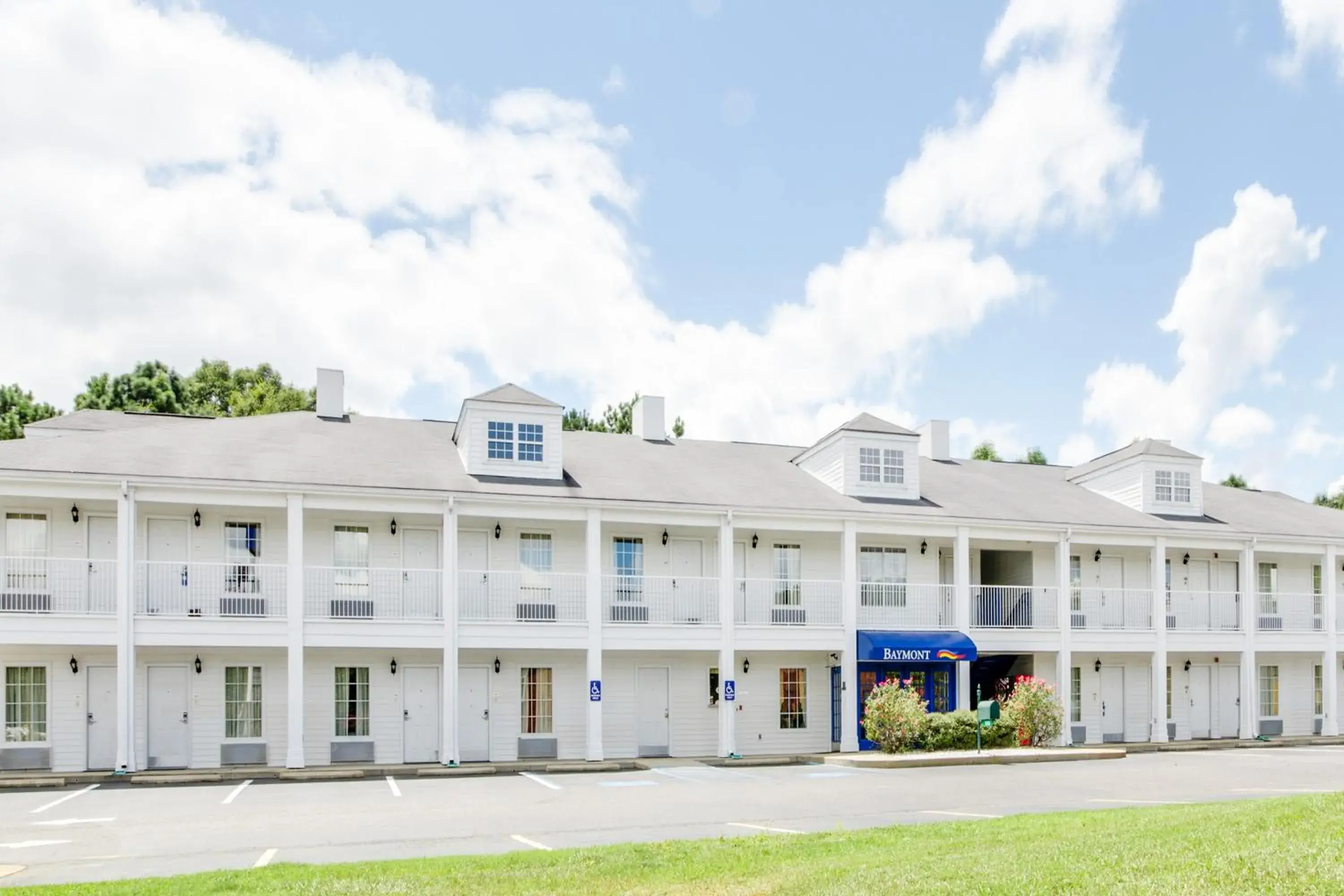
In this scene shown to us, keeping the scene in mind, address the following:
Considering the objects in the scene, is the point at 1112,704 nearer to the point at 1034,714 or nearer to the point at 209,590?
the point at 1034,714

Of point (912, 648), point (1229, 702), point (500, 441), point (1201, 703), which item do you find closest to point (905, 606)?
point (912, 648)

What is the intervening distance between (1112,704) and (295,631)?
20593 millimetres

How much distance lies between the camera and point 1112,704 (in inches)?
1165

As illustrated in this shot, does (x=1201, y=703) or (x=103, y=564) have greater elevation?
(x=103, y=564)

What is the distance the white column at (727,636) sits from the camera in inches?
984

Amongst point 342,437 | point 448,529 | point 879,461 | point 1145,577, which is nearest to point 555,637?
point 448,529

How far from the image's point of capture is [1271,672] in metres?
31.5

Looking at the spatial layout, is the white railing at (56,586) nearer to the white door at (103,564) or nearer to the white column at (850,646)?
the white door at (103,564)

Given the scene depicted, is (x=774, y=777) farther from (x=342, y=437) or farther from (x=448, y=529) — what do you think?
(x=342, y=437)

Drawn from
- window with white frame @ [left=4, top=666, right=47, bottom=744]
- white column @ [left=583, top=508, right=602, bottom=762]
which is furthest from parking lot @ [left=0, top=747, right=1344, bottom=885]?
window with white frame @ [left=4, top=666, right=47, bottom=744]

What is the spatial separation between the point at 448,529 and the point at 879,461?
11208mm

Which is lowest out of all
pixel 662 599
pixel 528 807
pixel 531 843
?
pixel 528 807

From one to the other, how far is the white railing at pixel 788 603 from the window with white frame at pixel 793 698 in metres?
1.35

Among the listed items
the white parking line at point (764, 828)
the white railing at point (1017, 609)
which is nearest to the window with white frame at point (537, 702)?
the white railing at point (1017, 609)
